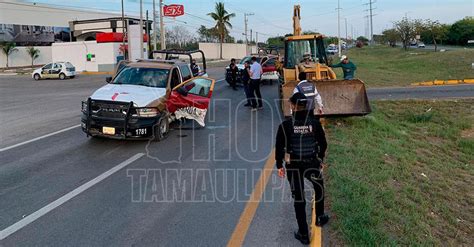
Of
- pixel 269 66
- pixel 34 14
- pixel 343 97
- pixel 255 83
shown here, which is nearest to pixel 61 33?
A: pixel 34 14

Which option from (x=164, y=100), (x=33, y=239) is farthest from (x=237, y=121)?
(x=33, y=239)

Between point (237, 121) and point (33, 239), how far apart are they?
8096mm

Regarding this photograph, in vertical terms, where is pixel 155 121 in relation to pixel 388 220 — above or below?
above

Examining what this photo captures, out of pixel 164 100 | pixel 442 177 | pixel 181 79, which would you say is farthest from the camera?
pixel 181 79

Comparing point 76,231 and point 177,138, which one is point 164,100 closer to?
point 177,138

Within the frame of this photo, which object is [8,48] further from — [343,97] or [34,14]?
[343,97]

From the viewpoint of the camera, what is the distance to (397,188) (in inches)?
246

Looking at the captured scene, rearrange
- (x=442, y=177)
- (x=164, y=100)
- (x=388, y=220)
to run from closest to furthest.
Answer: (x=388, y=220), (x=442, y=177), (x=164, y=100)

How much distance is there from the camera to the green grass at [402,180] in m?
4.76

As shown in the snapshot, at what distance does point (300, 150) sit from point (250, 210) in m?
1.40

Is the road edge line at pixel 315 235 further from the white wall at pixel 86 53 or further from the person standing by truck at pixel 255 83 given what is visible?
the white wall at pixel 86 53

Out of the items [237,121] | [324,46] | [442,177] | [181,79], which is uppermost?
[324,46]

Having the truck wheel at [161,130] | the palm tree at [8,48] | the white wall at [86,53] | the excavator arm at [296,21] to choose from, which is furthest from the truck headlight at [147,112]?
the palm tree at [8,48]

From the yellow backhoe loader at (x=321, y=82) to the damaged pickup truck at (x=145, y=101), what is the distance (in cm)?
266
